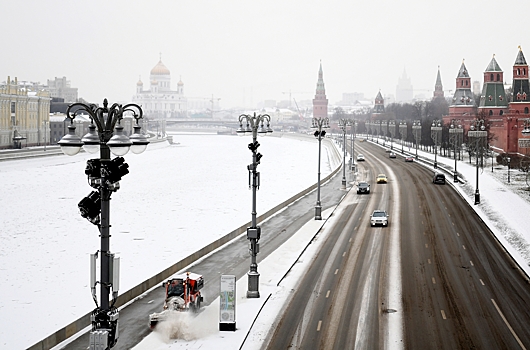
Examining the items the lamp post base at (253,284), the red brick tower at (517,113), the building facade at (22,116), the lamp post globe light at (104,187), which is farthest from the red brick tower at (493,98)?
the lamp post globe light at (104,187)

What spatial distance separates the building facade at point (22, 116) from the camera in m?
115

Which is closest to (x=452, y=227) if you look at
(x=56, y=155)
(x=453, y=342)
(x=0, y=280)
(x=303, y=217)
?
(x=303, y=217)

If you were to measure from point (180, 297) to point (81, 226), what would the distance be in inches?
926

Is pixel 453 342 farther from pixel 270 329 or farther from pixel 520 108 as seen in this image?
pixel 520 108

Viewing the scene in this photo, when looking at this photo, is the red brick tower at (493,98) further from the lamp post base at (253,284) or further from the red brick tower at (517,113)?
the lamp post base at (253,284)

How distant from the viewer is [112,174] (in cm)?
1232

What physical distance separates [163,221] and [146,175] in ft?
137

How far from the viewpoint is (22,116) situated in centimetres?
12262

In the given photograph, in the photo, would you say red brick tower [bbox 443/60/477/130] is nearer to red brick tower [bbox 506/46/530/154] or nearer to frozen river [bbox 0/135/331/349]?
red brick tower [bbox 506/46/530/154]

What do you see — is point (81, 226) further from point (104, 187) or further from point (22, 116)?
point (22, 116)

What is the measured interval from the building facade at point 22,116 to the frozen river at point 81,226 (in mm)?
24048

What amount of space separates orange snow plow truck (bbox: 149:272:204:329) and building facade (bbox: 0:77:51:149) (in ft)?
317

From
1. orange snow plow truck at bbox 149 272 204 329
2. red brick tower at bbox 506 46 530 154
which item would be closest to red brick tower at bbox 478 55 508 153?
red brick tower at bbox 506 46 530 154

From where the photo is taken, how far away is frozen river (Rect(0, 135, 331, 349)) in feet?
81.5
